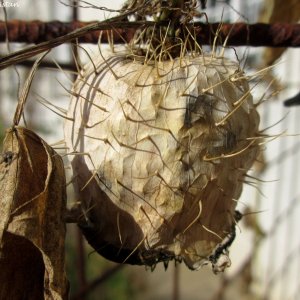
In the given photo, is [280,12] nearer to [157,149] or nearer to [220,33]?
[220,33]

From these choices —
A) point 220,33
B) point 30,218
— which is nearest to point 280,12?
Result: point 220,33

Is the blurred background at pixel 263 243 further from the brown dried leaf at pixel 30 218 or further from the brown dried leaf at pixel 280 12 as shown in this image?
the brown dried leaf at pixel 30 218

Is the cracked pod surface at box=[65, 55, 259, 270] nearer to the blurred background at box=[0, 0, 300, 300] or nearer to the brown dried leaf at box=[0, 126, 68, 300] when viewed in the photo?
the brown dried leaf at box=[0, 126, 68, 300]

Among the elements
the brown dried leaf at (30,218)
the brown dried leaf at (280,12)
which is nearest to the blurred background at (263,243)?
the brown dried leaf at (280,12)

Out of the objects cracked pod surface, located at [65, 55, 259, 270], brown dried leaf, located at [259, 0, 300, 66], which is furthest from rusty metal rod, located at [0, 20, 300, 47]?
brown dried leaf, located at [259, 0, 300, 66]

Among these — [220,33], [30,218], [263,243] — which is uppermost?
[220,33]

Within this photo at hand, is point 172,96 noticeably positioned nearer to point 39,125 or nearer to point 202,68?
point 202,68
